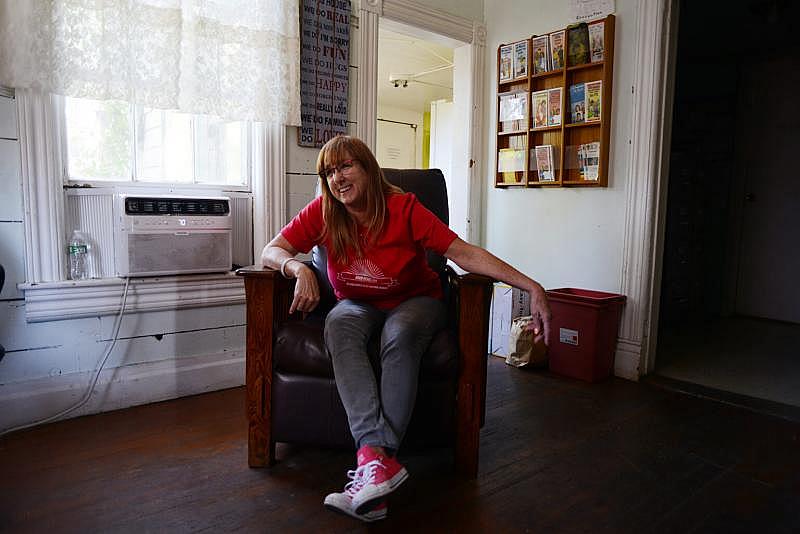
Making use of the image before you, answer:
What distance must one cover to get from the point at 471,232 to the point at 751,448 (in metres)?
1.93

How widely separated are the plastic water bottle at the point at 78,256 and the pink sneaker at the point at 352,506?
144 centimetres

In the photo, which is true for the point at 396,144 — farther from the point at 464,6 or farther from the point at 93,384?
the point at 93,384

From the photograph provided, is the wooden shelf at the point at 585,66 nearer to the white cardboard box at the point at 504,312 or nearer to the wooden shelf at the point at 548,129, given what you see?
the wooden shelf at the point at 548,129

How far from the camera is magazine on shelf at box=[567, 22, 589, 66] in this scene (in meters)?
2.84

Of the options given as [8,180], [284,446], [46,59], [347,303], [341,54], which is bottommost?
[284,446]

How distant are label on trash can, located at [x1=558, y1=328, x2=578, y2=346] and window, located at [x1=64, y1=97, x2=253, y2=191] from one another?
1.71 meters

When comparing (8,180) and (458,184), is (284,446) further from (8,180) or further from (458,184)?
(458,184)

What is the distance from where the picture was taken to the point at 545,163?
3.05 metres

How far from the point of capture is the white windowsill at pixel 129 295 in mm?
2021

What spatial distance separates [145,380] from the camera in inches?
89.4

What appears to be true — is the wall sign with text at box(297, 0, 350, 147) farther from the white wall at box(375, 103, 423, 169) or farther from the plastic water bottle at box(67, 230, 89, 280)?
the white wall at box(375, 103, 423, 169)

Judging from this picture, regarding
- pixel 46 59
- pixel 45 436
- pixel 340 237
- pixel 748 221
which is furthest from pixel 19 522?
pixel 748 221

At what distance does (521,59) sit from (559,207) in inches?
35.5

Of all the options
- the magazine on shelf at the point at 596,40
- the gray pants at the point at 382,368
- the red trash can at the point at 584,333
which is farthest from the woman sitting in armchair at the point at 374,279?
the magazine on shelf at the point at 596,40
